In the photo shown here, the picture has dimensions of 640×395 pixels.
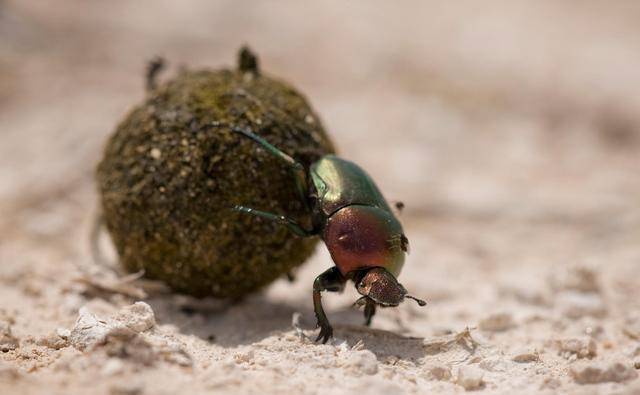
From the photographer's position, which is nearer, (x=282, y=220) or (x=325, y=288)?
(x=325, y=288)

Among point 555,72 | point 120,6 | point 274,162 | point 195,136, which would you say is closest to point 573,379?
point 274,162

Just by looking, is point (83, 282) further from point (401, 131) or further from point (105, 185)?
point (401, 131)

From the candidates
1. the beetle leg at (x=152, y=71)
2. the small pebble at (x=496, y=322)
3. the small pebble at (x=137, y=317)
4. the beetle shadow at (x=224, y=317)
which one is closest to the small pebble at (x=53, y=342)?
the small pebble at (x=137, y=317)

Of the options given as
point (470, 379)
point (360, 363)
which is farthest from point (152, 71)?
point (470, 379)

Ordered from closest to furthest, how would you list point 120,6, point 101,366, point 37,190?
point 101,366 < point 37,190 < point 120,6

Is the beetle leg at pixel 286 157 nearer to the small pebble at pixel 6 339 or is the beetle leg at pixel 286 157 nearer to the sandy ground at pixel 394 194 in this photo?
the sandy ground at pixel 394 194

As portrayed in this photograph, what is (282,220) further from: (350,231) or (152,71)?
(152,71)
